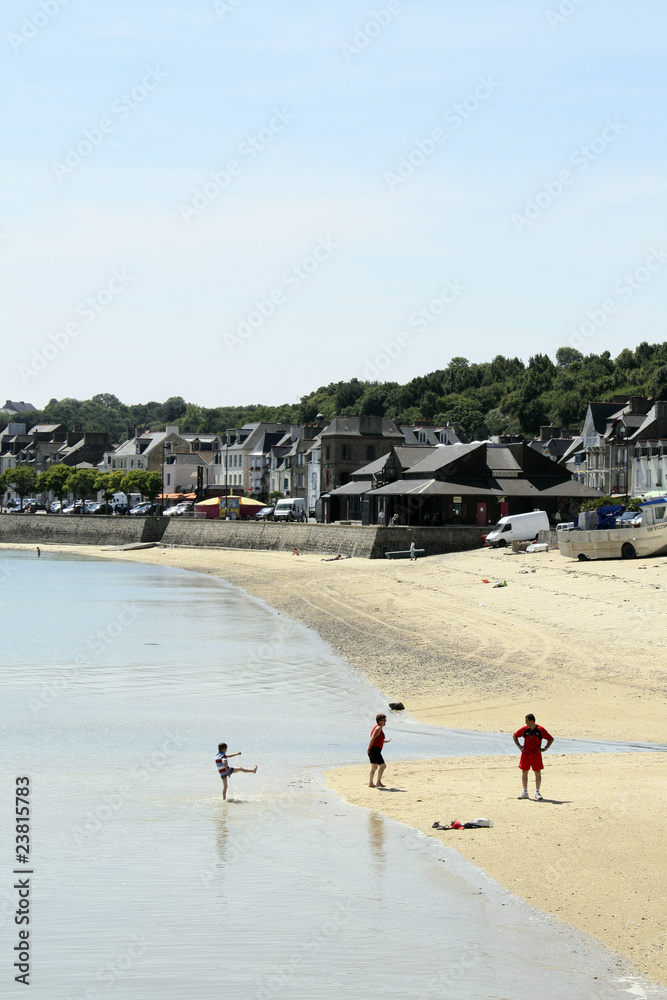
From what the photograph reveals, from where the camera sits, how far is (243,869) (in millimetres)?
12211

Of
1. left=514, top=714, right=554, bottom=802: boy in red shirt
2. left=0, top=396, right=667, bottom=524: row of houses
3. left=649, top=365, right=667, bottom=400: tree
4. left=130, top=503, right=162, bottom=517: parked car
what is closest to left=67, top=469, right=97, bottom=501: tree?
left=0, top=396, right=667, bottom=524: row of houses

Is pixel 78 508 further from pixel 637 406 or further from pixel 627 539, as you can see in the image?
pixel 627 539

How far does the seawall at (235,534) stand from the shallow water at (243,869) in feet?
111

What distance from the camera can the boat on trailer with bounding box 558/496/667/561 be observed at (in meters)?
41.8

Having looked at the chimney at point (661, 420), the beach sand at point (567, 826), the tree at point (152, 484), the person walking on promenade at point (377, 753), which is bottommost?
the beach sand at point (567, 826)

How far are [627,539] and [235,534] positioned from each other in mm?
43236

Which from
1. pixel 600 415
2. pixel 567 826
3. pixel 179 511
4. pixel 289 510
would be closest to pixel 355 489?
pixel 289 510

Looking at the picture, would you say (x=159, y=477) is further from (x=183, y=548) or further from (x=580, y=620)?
(x=580, y=620)

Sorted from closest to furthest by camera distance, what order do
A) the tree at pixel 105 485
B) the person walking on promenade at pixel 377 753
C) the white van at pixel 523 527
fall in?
the person walking on promenade at pixel 377 753 < the white van at pixel 523 527 < the tree at pixel 105 485

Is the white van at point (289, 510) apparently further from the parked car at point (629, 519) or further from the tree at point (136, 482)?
the parked car at point (629, 519)

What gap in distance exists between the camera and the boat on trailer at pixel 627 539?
4184cm

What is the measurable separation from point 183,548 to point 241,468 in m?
34.3

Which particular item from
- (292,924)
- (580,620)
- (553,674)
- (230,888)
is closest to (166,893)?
(230,888)

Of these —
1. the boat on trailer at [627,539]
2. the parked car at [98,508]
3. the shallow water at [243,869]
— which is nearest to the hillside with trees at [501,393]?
the parked car at [98,508]
